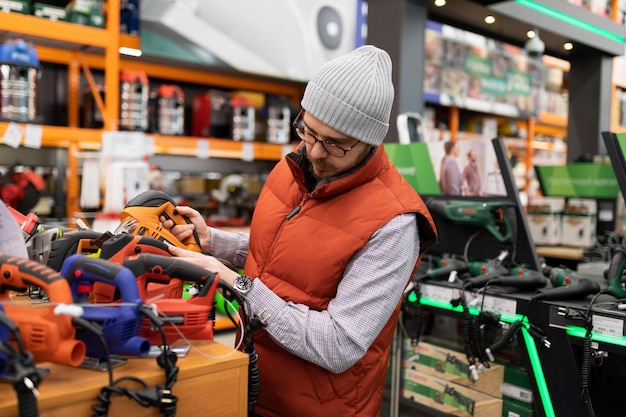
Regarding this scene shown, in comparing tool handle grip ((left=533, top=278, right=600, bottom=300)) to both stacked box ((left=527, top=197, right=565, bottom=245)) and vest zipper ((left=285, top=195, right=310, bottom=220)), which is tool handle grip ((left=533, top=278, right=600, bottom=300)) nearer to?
vest zipper ((left=285, top=195, right=310, bottom=220))

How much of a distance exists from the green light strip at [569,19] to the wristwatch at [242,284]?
324 centimetres

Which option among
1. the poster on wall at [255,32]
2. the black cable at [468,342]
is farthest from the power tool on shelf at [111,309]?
the poster on wall at [255,32]

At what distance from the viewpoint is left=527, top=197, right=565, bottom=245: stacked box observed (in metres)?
4.52

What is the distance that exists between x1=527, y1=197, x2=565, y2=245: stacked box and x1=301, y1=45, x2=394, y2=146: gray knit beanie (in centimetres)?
345

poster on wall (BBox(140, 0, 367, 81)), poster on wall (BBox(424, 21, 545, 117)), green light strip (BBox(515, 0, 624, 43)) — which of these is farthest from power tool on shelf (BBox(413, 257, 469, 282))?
poster on wall (BBox(424, 21, 545, 117))

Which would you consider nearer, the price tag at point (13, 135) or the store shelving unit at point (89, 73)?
the price tag at point (13, 135)

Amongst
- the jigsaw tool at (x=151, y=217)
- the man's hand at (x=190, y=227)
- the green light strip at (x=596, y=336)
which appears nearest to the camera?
the jigsaw tool at (x=151, y=217)

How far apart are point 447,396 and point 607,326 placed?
2.90ft

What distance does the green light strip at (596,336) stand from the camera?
6.13ft

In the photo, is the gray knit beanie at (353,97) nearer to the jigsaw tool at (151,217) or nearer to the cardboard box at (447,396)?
the jigsaw tool at (151,217)

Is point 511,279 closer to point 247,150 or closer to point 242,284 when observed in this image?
point 242,284

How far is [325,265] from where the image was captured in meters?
1.48

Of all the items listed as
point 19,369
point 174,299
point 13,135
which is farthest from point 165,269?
point 13,135

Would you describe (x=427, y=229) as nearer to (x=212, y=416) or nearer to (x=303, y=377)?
A: (x=303, y=377)
